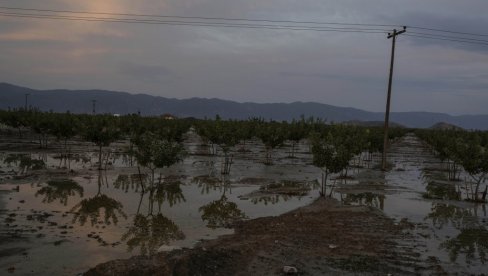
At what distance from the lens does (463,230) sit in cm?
1598

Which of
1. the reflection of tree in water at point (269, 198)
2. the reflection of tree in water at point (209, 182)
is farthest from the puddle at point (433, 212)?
the reflection of tree in water at point (209, 182)

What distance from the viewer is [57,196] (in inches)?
763

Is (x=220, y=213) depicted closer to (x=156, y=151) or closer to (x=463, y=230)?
(x=156, y=151)

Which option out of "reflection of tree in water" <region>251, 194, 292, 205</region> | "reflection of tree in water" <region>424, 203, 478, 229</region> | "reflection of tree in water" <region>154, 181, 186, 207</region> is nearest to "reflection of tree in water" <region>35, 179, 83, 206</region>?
"reflection of tree in water" <region>154, 181, 186, 207</region>

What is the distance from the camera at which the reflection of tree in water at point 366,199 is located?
20.9m

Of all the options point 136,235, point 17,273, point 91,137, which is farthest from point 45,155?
point 17,273

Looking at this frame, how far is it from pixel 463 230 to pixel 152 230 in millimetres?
10326

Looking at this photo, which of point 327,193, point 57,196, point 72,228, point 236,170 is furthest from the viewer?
point 236,170

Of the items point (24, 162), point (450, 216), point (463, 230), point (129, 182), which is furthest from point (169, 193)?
point (24, 162)

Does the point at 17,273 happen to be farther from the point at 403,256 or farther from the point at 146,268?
the point at 403,256

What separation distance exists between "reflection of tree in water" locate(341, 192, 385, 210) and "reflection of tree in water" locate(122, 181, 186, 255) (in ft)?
24.9

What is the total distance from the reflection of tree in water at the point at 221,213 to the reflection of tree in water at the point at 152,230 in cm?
137

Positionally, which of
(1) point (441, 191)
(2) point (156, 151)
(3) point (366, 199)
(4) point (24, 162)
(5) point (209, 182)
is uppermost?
(2) point (156, 151)

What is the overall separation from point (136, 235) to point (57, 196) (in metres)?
7.29
